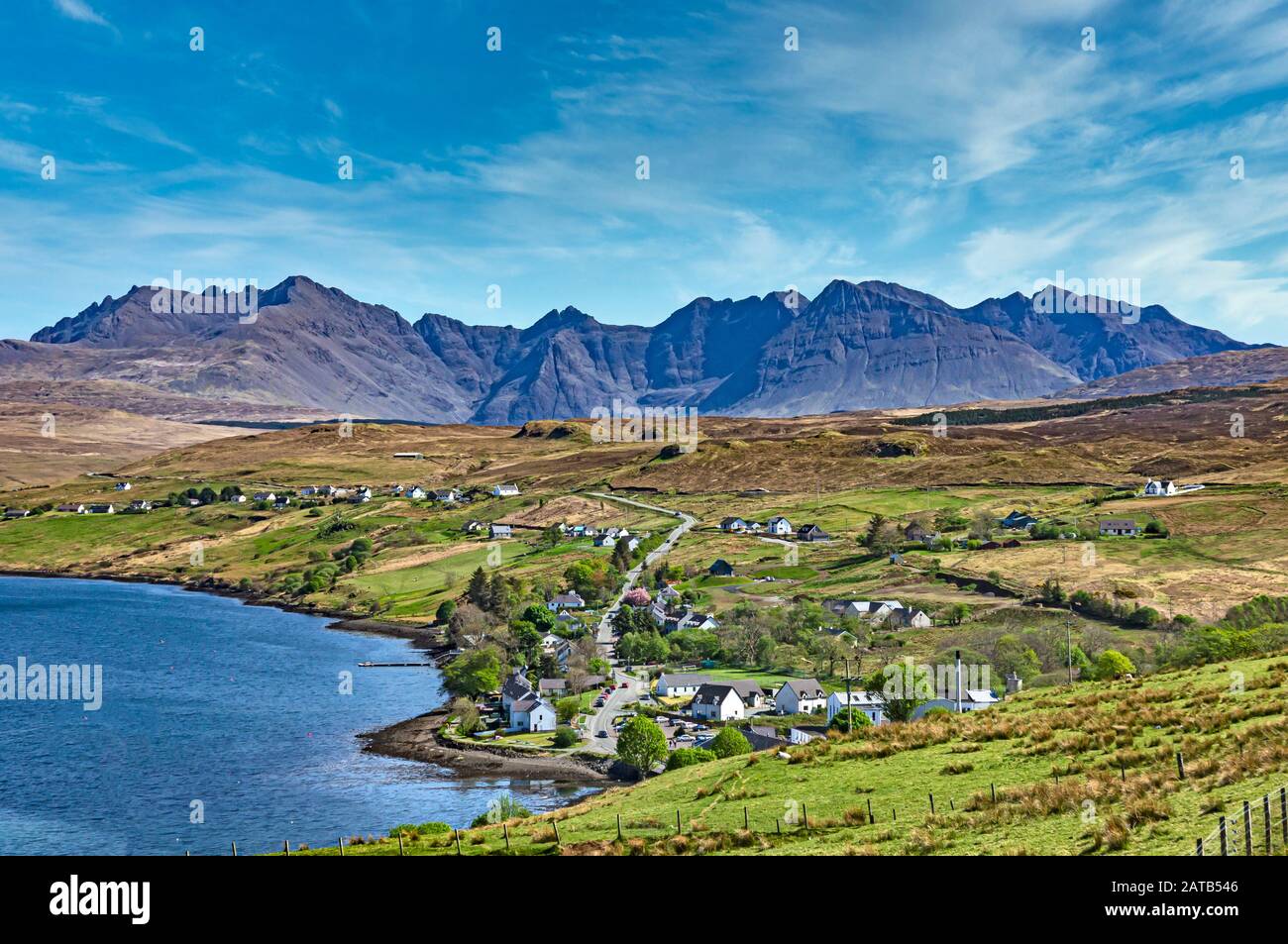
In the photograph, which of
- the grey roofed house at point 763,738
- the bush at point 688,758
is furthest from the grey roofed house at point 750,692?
the bush at point 688,758

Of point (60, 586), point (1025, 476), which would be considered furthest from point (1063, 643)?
Result: point (60, 586)

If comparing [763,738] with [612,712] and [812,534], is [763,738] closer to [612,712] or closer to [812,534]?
[612,712]

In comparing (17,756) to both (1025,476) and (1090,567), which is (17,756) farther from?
(1025,476)

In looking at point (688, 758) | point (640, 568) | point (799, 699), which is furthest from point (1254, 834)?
point (640, 568)

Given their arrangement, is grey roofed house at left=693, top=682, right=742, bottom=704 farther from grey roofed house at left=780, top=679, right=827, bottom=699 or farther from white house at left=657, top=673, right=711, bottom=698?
white house at left=657, top=673, right=711, bottom=698

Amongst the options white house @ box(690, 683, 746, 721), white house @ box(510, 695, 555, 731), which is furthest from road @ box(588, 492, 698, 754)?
white house @ box(690, 683, 746, 721)

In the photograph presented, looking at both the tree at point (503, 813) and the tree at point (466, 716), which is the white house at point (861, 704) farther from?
the tree at point (466, 716)
